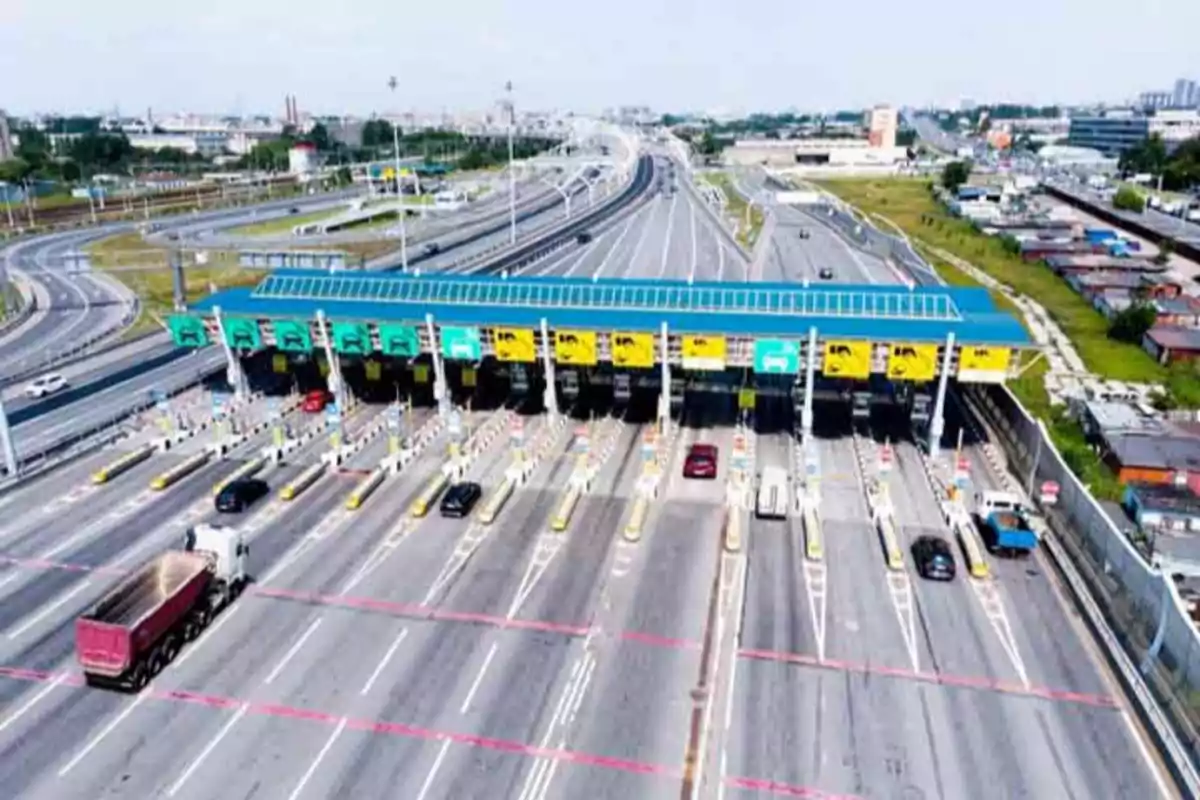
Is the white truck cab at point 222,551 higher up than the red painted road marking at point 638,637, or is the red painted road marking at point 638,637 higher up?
the white truck cab at point 222,551

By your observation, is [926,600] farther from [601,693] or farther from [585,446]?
[585,446]

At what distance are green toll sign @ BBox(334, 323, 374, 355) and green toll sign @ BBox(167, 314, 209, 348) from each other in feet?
34.3

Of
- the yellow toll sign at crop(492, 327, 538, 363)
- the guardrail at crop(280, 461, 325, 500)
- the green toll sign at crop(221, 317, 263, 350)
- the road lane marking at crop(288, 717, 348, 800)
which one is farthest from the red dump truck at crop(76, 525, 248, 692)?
the green toll sign at crop(221, 317, 263, 350)

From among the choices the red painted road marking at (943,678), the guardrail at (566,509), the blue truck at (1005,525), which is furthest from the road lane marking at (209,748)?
the blue truck at (1005,525)

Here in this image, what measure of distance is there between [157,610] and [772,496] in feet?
98.5

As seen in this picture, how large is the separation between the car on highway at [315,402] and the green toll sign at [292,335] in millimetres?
4651

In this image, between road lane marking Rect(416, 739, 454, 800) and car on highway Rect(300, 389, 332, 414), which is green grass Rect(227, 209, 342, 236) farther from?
road lane marking Rect(416, 739, 454, 800)

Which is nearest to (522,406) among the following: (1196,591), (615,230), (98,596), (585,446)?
(585,446)

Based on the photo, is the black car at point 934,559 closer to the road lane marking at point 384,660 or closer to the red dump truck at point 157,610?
the road lane marking at point 384,660

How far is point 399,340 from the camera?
196 feet

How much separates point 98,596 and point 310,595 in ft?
31.6

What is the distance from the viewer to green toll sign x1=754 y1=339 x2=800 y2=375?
5444 cm

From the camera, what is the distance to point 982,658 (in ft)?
116

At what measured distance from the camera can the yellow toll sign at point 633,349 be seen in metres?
56.1
